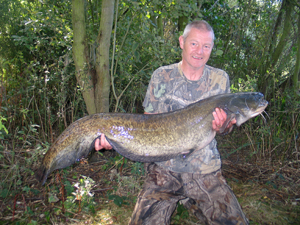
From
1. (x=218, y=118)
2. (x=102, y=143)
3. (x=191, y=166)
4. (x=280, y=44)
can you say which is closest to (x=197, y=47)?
(x=218, y=118)

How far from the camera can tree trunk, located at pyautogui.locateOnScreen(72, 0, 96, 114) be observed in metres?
3.23

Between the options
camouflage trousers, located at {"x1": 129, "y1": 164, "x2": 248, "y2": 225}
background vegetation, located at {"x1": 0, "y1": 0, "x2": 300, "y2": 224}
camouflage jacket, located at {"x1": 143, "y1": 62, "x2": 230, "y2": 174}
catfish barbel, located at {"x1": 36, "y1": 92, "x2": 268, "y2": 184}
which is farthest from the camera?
background vegetation, located at {"x1": 0, "y1": 0, "x2": 300, "y2": 224}

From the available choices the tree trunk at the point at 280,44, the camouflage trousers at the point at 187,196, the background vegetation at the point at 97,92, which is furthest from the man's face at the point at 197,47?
the tree trunk at the point at 280,44

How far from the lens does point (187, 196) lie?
97.9 inches

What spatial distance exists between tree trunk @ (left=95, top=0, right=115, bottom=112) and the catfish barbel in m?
1.31

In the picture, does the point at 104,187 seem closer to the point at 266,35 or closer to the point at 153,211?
the point at 153,211

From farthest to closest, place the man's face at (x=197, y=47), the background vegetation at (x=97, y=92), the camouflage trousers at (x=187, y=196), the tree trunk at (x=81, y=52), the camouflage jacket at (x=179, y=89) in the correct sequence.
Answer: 1. the tree trunk at (x=81, y=52)
2. the background vegetation at (x=97, y=92)
3. the camouflage jacket at (x=179, y=89)
4. the man's face at (x=197, y=47)
5. the camouflage trousers at (x=187, y=196)

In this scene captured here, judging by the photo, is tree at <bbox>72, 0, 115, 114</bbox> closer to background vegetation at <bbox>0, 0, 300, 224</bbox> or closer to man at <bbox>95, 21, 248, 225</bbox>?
background vegetation at <bbox>0, 0, 300, 224</bbox>

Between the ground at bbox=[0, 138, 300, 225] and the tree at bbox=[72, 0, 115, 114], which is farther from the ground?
the tree at bbox=[72, 0, 115, 114]

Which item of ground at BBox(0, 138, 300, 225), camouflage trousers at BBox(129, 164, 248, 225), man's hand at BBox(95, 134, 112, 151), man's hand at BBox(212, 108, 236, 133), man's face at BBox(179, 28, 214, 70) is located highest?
man's face at BBox(179, 28, 214, 70)

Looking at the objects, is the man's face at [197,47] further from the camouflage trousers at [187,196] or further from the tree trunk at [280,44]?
the tree trunk at [280,44]

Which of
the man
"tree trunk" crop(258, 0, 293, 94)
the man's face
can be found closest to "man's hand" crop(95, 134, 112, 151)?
the man

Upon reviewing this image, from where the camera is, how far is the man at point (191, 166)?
2355 mm

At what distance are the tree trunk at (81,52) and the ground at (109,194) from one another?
110 cm
